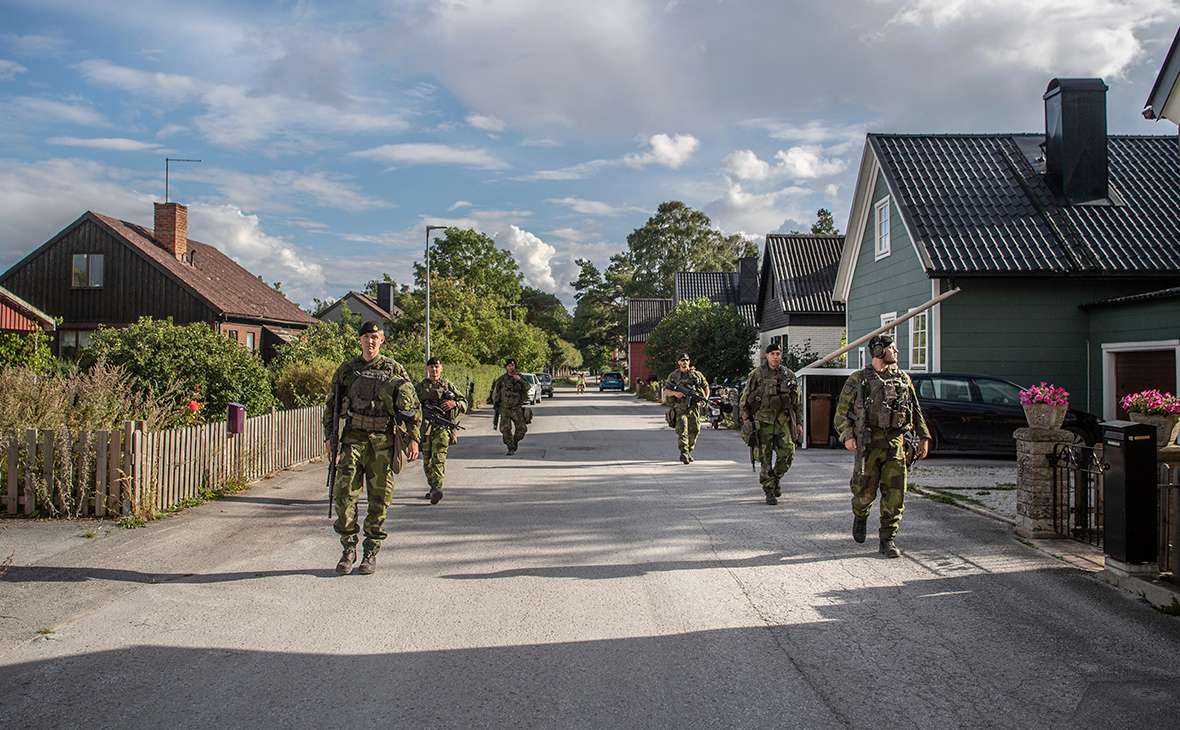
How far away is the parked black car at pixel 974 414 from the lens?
13.1 meters

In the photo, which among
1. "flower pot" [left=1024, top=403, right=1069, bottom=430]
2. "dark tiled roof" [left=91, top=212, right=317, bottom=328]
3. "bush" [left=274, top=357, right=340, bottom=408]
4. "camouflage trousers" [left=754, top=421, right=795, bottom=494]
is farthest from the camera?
"dark tiled roof" [left=91, top=212, right=317, bottom=328]

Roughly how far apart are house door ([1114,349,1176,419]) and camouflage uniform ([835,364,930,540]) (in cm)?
983

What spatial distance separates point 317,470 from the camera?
40.3ft

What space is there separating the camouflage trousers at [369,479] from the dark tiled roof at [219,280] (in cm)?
2487

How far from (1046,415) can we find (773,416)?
306cm

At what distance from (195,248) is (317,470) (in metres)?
25.3

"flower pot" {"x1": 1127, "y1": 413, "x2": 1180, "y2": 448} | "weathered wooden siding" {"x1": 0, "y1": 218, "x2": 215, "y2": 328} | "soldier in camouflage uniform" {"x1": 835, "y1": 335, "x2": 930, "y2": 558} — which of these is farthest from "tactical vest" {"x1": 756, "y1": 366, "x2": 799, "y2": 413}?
"weathered wooden siding" {"x1": 0, "y1": 218, "x2": 215, "y2": 328}

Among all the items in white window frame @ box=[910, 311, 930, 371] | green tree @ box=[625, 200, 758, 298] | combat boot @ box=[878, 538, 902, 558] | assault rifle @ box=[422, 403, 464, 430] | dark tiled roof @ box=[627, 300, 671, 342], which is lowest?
combat boot @ box=[878, 538, 902, 558]

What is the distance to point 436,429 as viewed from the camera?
9.71 meters

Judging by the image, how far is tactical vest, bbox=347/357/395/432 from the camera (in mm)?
6246

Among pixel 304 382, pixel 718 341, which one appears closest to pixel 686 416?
pixel 304 382

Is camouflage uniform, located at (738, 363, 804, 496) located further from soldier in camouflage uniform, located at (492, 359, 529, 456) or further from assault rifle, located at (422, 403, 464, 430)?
soldier in camouflage uniform, located at (492, 359, 529, 456)

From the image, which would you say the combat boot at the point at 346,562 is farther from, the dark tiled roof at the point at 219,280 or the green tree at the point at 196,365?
the dark tiled roof at the point at 219,280

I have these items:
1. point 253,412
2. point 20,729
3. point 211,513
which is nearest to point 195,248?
point 253,412
